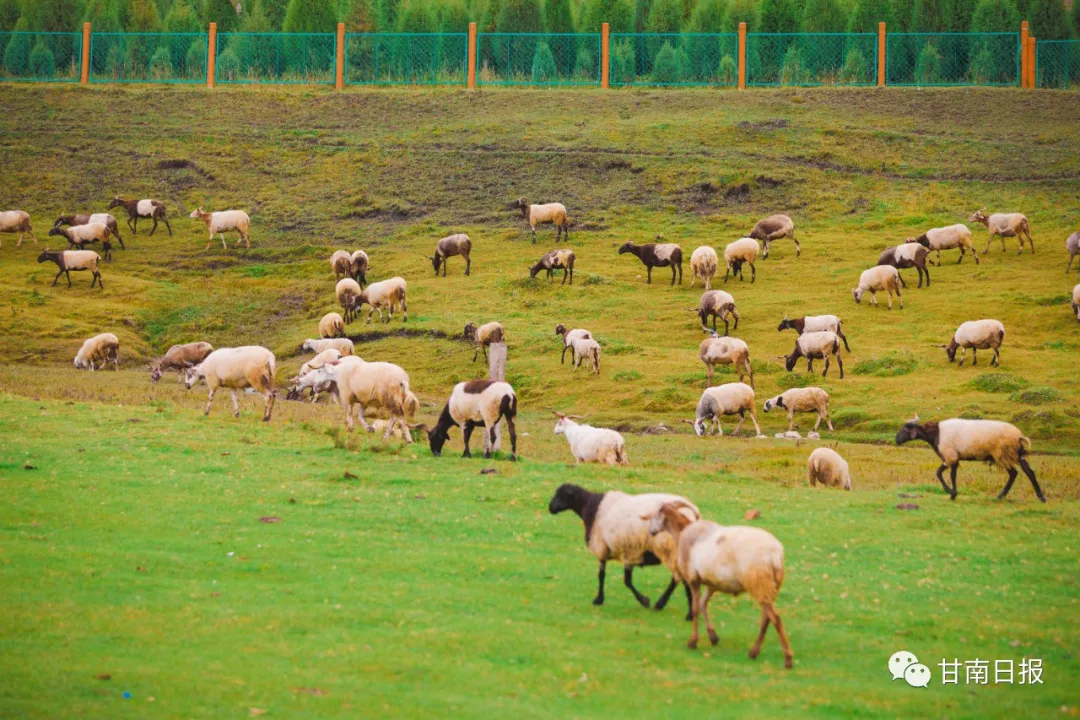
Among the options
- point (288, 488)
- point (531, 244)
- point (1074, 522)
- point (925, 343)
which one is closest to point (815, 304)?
point (925, 343)

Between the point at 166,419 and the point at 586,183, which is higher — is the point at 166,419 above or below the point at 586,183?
below

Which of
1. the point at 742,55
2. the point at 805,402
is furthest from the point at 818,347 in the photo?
the point at 742,55

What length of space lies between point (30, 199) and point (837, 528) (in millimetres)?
48308

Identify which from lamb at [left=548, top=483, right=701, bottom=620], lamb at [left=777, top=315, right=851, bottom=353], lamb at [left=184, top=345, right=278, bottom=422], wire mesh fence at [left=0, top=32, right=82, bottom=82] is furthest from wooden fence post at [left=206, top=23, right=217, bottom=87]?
lamb at [left=548, top=483, right=701, bottom=620]

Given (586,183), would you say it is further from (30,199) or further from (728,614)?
(728,614)

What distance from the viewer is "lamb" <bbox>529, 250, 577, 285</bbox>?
40.9 m

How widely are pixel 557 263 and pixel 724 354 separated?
38.2 ft

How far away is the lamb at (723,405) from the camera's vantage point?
88.0ft

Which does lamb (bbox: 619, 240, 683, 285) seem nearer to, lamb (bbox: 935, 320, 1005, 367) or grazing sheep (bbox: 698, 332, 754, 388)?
grazing sheep (bbox: 698, 332, 754, 388)

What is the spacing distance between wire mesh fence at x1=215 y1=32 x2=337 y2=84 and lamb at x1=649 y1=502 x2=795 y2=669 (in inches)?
2609

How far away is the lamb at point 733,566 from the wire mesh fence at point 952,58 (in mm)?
61897

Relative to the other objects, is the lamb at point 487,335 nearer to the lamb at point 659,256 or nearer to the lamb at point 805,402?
the lamb at point 659,256

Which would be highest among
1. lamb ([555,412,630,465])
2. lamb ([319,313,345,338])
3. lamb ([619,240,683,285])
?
lamb ([619,240,683,285])

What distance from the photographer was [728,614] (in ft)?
38.7
